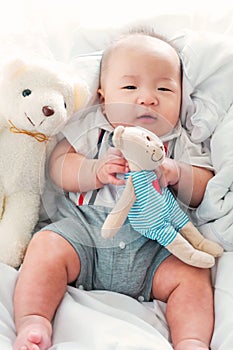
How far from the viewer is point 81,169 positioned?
1.15 meters

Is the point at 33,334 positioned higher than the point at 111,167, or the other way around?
the point at 111,167

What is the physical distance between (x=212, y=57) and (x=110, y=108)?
0.85 feet

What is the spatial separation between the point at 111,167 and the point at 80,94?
17cm

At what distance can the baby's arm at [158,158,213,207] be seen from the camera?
112cm

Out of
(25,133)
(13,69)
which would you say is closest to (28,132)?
(25,133)

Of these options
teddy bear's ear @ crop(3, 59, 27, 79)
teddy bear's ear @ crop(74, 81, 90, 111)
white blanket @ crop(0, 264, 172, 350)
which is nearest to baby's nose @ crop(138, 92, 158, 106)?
teddy bear's ear @ crop(74, 81, 90, 111)

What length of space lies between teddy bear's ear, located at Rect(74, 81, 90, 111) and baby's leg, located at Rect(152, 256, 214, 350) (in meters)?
0.32

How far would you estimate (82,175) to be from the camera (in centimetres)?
115

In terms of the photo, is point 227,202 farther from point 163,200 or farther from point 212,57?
point 212,57

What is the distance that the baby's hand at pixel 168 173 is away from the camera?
110 cm

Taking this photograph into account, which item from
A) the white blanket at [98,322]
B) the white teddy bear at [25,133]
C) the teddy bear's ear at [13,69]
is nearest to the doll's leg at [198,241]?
the white blanket at [98,322]

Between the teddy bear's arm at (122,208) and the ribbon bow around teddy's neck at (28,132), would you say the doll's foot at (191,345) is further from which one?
the ribbon bow around teddy's neck at (28,132)

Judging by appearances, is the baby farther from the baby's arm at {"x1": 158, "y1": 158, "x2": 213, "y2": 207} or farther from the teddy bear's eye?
the teddy bear's eye

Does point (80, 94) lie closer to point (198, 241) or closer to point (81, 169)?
point (81, 169)
